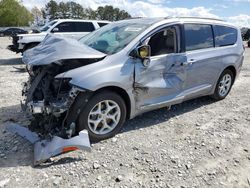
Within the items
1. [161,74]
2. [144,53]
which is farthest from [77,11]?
[144,53]

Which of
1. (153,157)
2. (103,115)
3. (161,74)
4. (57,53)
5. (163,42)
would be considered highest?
(163,42)

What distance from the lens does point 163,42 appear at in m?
4.63

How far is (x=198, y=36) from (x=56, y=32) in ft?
26.7

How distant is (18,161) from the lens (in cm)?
353

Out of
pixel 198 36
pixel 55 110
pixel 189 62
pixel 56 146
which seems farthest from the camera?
pixel 198 36

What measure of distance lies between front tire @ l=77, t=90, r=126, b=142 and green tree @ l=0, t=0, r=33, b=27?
208ft

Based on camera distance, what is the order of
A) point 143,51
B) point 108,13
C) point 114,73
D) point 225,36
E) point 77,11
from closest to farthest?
→ point 114,73, point 143,51, point 225,36, point 77,11, point 108,13

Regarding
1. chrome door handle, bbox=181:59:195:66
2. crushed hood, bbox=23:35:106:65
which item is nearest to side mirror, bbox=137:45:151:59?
crushed hood, bbox=23:35:106:65

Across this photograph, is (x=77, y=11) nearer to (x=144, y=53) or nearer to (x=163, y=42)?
(x=163, y=42)

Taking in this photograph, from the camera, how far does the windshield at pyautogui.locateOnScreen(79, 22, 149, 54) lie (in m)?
4.28

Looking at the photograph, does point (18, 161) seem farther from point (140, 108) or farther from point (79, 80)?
point (140, 108)

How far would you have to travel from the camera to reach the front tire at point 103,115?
383 cm

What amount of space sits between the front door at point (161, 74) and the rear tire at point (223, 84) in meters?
1.41

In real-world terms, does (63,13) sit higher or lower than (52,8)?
lower
